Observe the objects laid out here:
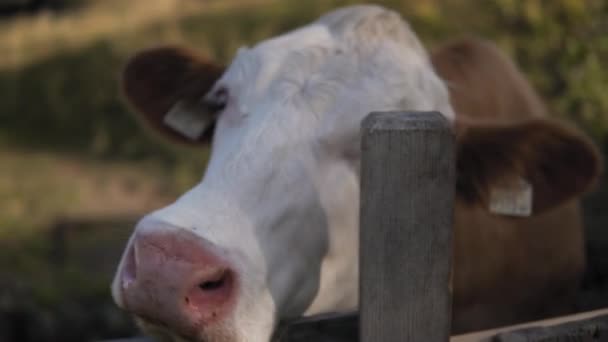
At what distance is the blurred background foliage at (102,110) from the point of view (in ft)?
18.0

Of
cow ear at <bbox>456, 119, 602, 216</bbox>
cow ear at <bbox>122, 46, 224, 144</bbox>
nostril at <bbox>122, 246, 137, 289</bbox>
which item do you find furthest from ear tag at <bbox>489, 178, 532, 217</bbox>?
nostril at <bbox>122, 246, 137, 289</bbox>

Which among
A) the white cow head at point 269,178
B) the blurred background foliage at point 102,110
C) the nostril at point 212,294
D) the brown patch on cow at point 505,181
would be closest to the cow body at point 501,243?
the brown patch on cow at point 505,181

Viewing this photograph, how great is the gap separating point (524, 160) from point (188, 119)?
1.04m

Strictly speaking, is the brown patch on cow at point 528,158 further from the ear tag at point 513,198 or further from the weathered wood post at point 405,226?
the weathered wood post at point 405,226

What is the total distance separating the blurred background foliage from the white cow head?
2.42 m

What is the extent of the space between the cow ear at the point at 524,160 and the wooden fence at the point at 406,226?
1.11 metres

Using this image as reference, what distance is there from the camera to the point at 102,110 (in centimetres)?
905

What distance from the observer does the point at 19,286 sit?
5309mm

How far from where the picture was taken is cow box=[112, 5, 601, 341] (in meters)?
1.91

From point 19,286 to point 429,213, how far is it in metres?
4.11

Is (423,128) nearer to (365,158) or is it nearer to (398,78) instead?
(365,158)

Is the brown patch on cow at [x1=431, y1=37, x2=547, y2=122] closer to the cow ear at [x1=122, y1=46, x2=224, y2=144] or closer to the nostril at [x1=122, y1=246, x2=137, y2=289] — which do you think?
the cow ear at [x1=122, y1=46, x2=224, y2=144]

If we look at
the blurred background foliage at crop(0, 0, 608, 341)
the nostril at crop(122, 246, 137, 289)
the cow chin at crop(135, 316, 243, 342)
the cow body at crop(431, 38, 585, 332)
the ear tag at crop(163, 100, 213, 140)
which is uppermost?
the nostril at crop(122, 246, 137, 289)

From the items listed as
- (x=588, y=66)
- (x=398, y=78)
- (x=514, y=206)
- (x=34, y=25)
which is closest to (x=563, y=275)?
(x=514, y=206)
